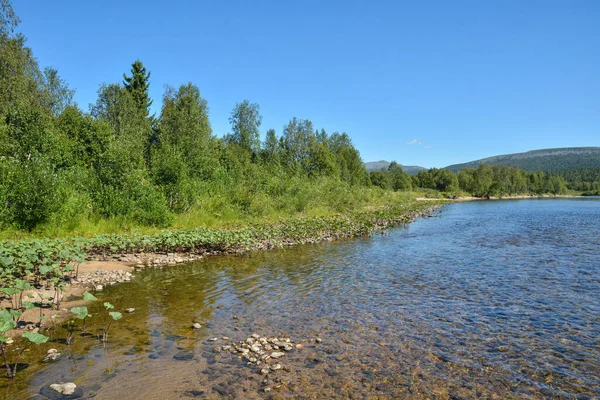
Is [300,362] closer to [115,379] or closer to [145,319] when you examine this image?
[115,379]

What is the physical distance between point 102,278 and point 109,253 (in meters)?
3.62

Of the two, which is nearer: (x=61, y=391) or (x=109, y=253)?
(x=61, y=391)

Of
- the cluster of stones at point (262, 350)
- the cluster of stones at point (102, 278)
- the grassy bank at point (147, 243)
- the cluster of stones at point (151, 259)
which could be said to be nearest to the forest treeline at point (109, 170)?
the grassy bank at point (147, 243)

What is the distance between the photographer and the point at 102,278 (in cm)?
1317

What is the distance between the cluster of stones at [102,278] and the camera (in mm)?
12578

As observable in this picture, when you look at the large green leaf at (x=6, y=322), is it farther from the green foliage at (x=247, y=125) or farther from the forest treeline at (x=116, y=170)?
the green foliage at (x=247, y=125)

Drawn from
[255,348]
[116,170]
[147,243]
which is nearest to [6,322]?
[255,348]

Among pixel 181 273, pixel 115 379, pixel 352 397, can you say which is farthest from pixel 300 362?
pixel 181 273

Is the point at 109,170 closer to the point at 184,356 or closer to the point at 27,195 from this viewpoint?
the point at 27,195

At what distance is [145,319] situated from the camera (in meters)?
9.82

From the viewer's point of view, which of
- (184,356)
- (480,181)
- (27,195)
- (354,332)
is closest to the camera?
(184,356)

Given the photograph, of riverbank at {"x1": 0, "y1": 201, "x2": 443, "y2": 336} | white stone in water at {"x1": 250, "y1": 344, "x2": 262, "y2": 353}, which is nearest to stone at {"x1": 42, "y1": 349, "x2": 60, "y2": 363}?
riverbank at {"x1": 0, "y1": 201, "x2": 443, "y2": 336}

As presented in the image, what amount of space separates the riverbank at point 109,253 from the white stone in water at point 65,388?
11.3 ft

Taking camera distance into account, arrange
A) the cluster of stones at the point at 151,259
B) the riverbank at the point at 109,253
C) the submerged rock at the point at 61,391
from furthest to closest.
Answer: the cluster of stones at the point at 151,259, the riverbank at the point at 109,253, the submerged rock at the point at 61,391
